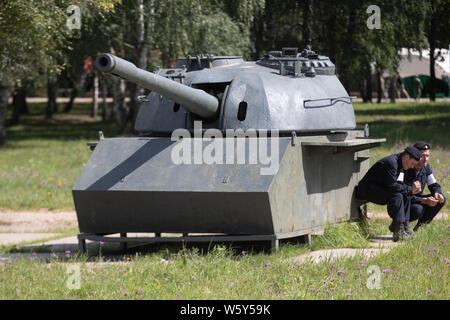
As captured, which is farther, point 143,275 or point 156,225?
point 156,225

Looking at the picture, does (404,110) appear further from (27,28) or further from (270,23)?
(27,28)

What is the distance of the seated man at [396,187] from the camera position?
9.75 meters

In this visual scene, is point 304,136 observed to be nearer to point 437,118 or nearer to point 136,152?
point 136,152

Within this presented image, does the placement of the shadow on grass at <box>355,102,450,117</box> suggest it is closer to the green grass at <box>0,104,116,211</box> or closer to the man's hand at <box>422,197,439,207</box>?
the green grass at <box>0,104,116,211</box>

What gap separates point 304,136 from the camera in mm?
9406

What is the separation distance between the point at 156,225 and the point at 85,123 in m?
31.1

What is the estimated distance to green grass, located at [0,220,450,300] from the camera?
278 inches

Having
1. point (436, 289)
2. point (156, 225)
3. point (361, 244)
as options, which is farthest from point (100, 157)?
point (436, 289)

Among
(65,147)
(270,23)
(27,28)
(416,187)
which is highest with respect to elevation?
(27,28)

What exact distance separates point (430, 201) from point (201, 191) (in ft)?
9.58

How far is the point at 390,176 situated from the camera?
32.2 ft

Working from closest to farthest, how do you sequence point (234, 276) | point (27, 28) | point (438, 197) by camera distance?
point (234, 276), point (438, 197), point (27, 28)

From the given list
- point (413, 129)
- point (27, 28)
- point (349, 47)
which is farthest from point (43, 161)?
point (349, 47)

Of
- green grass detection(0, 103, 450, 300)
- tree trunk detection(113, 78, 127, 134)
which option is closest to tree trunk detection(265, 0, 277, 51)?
tree trunk detection(113, 78, 127, 134)
